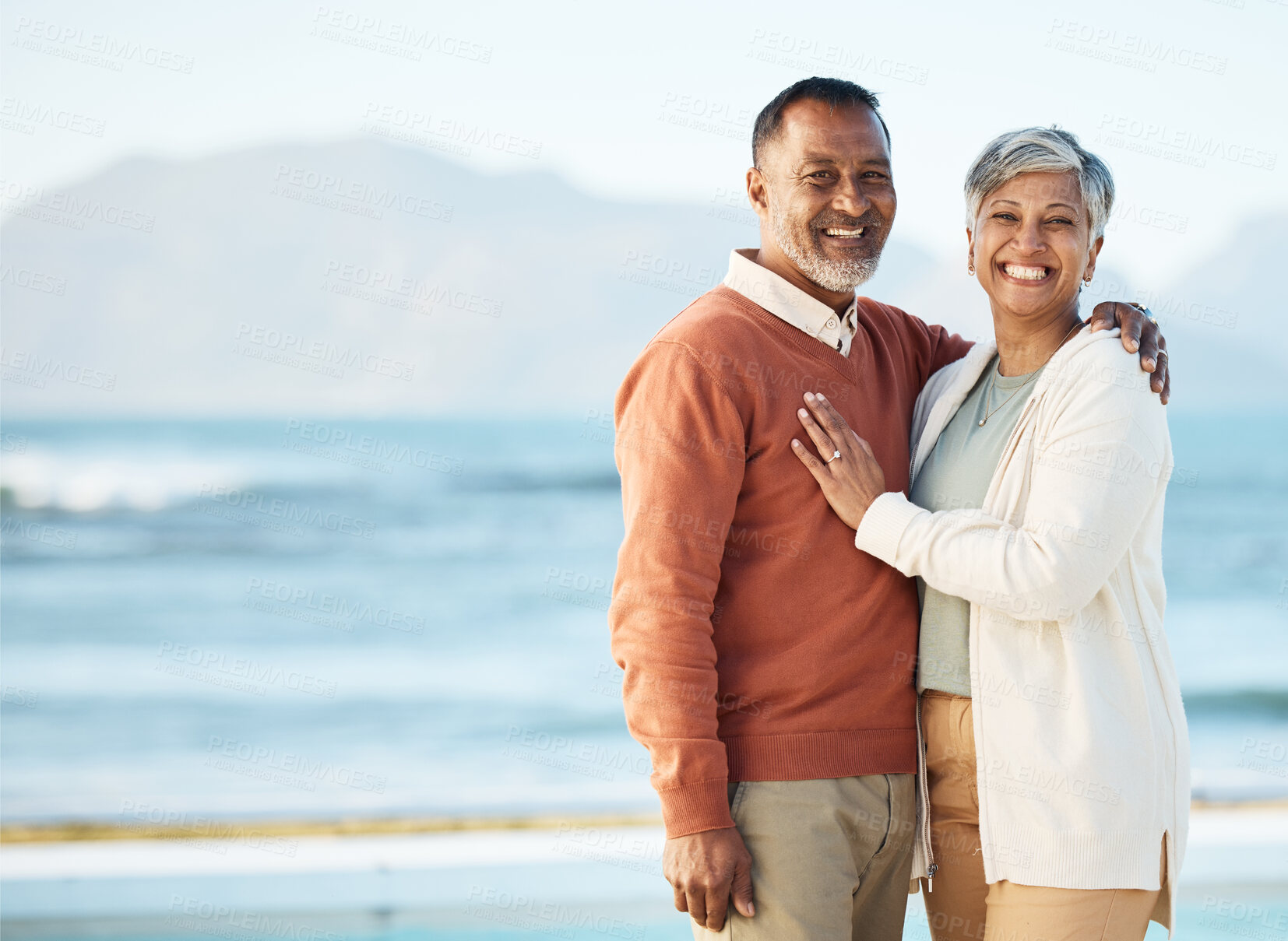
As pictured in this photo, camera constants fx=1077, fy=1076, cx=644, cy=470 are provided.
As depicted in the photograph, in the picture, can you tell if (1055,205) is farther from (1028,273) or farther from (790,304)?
(790,304)

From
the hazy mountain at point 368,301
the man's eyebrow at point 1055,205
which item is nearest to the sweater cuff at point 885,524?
the man's eyebrow at point 1055,205

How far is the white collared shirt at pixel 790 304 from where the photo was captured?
5.93ft

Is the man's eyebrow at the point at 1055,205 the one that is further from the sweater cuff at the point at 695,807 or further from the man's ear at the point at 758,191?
the sweater cuff at the point at 695,807

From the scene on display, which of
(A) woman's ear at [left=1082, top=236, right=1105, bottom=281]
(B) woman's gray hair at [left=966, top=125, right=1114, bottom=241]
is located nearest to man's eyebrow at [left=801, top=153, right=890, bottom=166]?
(B) woman's gray hair at [left=966, top=125, right=1114, bottom=241]

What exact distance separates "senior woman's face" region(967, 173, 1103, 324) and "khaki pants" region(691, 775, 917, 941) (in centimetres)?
81

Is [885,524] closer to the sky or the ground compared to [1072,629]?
closer to the sky

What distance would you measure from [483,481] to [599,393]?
946cm

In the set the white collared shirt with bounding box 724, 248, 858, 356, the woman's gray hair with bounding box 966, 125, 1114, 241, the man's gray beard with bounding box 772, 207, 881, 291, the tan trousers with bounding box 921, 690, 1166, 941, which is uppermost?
the woman's gray hair with bounding box 966, 125, 1114, 241

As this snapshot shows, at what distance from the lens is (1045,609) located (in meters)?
1.56

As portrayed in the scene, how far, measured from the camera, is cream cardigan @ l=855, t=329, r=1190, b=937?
156 centimetres

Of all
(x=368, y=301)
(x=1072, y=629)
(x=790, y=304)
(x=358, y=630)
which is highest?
(x=368, y=301)

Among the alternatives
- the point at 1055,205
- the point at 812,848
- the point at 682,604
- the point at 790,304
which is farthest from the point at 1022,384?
the point at 812,848

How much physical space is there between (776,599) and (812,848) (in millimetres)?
375

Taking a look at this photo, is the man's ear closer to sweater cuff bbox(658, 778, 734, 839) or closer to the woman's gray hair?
the woman's gray hair
